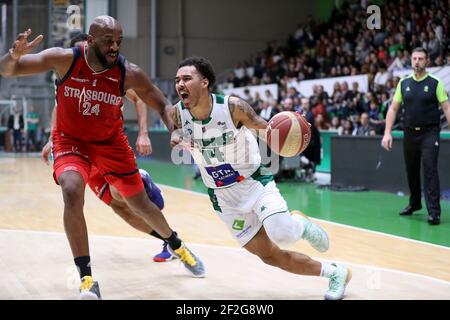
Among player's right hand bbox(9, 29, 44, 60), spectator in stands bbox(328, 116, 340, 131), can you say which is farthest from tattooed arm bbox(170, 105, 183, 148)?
spectator in stands bbox(328, 116, 340, 131)

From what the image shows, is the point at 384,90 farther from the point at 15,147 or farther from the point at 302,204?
the point at 15,147

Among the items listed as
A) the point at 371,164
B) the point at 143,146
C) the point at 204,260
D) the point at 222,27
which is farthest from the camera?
the point at 222,27

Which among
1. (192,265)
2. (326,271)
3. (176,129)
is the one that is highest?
(176,129)

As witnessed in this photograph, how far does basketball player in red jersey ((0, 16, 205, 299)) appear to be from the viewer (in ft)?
14.6

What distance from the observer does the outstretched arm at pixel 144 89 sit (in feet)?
16.3

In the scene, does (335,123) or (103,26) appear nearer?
(103,26)

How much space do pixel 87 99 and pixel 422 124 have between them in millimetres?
4843

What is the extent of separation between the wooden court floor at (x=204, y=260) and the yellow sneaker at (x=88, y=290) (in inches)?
11.8

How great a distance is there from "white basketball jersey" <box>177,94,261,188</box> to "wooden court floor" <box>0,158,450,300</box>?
0.90 m

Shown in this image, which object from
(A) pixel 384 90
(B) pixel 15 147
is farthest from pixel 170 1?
(A) pixel 384 90

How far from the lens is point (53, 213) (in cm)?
890

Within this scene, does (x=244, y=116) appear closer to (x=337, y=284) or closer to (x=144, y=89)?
(x=144, y=89)

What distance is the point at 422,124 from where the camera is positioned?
8.16 meters

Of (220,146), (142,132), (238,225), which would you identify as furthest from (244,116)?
(142,132)
